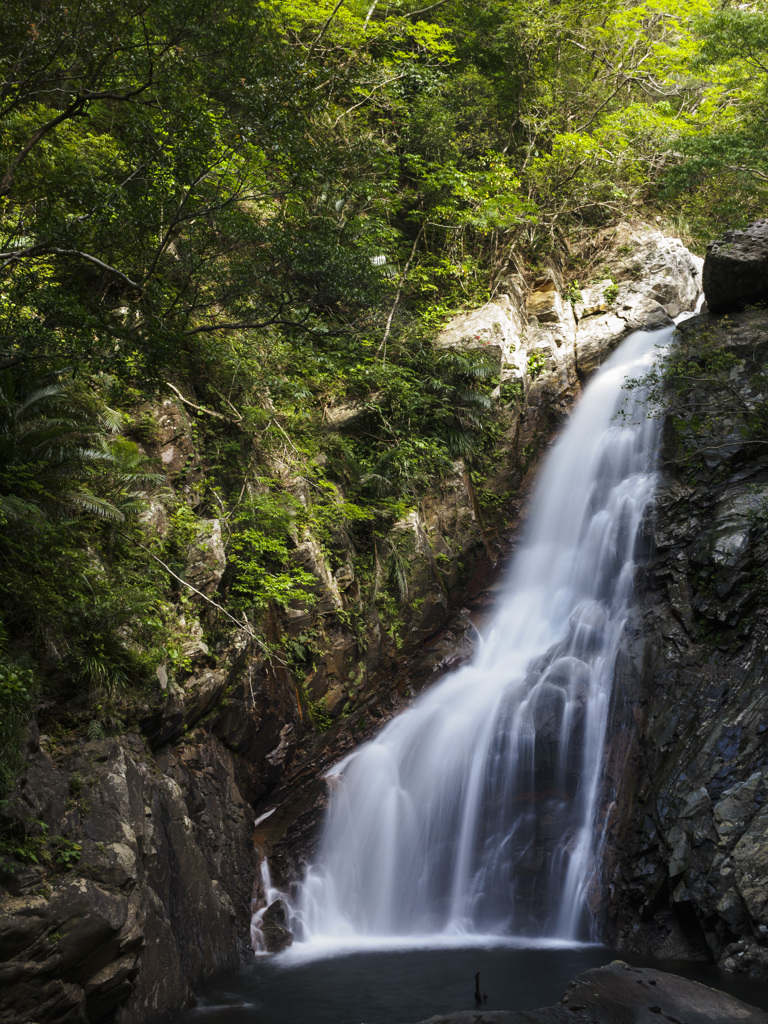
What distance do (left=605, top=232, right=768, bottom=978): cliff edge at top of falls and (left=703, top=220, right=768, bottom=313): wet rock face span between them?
495 mm

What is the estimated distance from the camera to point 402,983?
768 cm

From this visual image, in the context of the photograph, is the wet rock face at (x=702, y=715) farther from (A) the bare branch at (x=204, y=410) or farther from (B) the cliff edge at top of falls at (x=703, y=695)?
(A) the bare branch at (x=204, y=410)

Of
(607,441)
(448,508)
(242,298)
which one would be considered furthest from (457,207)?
(242,298)

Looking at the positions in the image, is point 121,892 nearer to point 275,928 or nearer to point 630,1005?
point 275,928

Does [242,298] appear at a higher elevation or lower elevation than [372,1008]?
higher

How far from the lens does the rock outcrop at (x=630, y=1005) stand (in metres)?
5.19

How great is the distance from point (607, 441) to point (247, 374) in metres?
8.22

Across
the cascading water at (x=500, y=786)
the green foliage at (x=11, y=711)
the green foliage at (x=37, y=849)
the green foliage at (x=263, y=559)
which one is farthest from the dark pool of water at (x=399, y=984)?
the green foliage at (x=263, y=559)

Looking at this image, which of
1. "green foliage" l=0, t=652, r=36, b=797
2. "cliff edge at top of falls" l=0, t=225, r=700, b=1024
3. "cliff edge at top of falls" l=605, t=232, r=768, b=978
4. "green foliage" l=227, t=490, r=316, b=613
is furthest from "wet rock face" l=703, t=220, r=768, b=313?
"green foliage" l=0, t=652, r=36, b=797

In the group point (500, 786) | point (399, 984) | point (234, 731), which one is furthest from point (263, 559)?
point (399, 984)

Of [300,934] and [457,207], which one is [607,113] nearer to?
[457,207]

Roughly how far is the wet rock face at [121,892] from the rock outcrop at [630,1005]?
2985 mm

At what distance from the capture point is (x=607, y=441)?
15.0 m

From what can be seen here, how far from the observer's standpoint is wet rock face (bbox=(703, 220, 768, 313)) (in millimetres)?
13703
